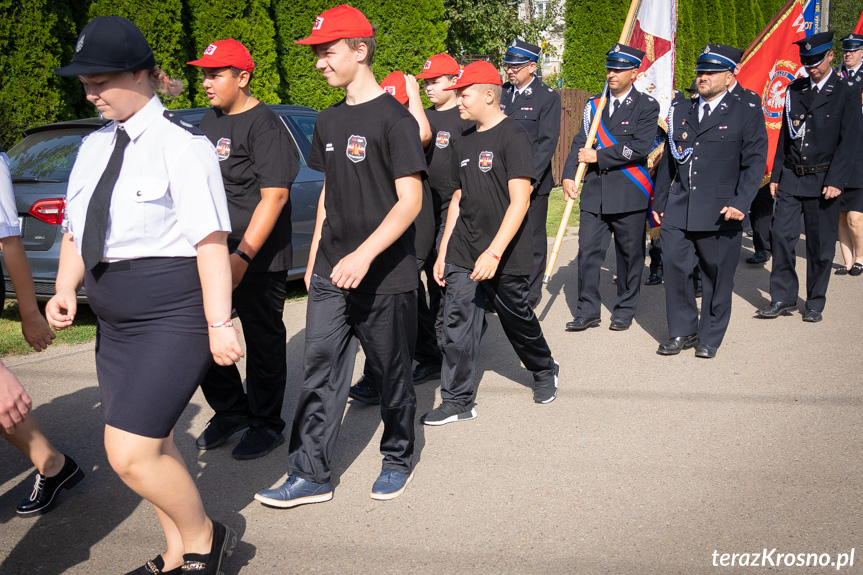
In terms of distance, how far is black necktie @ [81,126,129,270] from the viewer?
2.51 m

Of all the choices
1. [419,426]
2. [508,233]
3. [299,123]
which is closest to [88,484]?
[419,426]

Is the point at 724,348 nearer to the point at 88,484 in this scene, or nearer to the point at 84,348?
the point at 88,484

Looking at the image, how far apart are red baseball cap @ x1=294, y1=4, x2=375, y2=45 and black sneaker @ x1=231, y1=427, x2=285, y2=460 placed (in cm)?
200

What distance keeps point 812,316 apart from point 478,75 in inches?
154

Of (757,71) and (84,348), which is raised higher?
(757,71)

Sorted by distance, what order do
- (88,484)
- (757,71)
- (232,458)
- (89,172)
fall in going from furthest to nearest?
(757,71) → (232,458) → (88,484) → (89,172)

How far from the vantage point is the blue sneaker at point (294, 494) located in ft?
11.5

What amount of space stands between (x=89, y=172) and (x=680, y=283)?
4417 mm

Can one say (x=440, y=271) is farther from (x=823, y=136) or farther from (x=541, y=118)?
(x=823, y=136)

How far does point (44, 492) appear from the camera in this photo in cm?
358

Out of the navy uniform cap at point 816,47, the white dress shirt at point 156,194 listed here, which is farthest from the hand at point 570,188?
the white dress shirt at point 156,194

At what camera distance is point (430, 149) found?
5.43 m

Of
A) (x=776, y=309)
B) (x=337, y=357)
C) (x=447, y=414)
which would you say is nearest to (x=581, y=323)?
(x=776, y=309)

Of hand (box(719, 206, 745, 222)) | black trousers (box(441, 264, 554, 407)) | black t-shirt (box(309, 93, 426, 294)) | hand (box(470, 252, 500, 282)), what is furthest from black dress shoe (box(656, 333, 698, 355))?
black t-shirt (box(309, 93, 426, 294))
